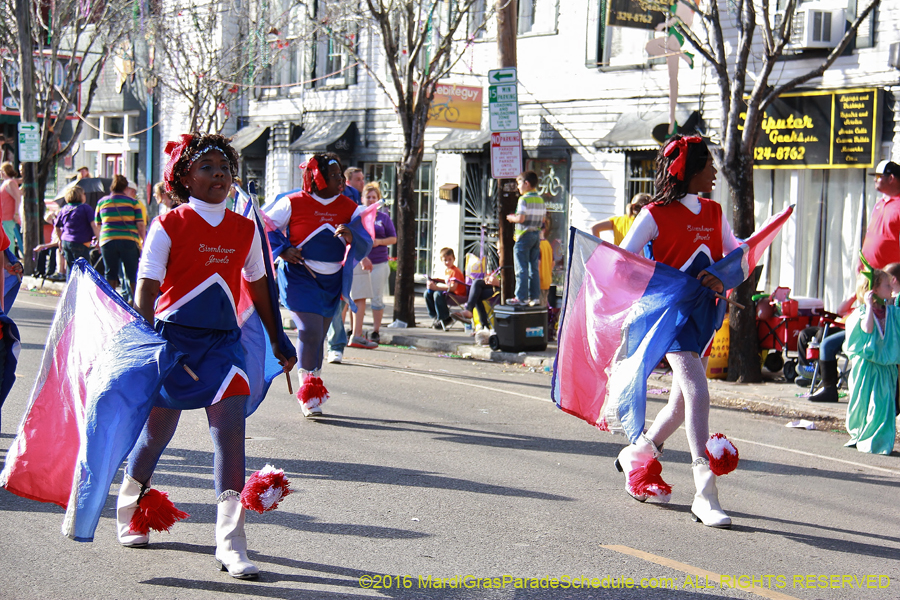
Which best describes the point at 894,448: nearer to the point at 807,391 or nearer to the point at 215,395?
the point at 807,391

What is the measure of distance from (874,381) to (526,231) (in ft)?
20.6

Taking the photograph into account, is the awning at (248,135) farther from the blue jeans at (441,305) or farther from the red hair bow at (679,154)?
the red hair bow at (679,154)

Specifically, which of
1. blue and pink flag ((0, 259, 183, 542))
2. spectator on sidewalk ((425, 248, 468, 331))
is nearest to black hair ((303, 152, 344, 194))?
blue and pink flag ((0, 259, 183, 542))

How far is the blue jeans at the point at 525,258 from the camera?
45.4ft

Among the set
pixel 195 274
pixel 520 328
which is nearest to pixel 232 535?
pixel 195 274

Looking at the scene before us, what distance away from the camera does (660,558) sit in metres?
5.02

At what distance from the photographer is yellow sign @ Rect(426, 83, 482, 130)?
18.5 meters

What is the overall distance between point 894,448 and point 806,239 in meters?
7.72

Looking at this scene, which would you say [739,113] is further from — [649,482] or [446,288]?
[649,482]

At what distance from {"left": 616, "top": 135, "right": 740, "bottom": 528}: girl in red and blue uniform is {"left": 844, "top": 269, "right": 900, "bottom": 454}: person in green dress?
2711 mm

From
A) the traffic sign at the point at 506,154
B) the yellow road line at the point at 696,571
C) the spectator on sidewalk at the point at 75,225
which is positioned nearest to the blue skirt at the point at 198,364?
the yellow road line at the point at 696,571

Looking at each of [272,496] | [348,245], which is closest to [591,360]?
[272,496]

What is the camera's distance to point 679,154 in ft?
19.2

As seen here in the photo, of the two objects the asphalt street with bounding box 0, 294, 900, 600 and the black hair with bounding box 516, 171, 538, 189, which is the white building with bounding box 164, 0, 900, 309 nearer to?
the black hair with bounding box 516, 171, 538, 189
